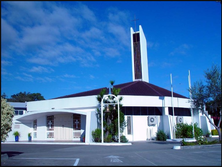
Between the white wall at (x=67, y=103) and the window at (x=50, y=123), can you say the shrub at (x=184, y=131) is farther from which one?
the window at (x=50, y=123)

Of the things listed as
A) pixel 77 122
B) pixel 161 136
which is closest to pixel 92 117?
pixel 77 122

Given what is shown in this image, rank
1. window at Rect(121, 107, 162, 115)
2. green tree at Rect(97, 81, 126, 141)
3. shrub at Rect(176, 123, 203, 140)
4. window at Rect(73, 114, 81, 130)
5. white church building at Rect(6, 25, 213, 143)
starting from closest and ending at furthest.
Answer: green tree at Rect(97, 81, 126, 141)
shrub at Rect(176, 123, 203, 140)
white church building at Rect(6, 25, 213, 143)
window at Rect(121, 107, 162, 115)
window at Rect(73, 114, 81, 130)

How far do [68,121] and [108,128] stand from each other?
20.4 ft

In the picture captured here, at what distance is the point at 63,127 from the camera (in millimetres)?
26375

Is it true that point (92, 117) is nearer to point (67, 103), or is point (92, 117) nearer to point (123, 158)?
point (67, 103)

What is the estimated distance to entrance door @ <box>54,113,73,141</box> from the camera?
25984 mm

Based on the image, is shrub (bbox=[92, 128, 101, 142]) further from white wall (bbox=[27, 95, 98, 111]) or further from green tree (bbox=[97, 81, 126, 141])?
white wall (bbox=[27, 95, 98, 111])

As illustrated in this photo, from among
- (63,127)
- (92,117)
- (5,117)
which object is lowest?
(63,127)

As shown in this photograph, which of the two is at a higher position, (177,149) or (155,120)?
(155,120)

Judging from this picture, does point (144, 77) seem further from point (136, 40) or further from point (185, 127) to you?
point (185, 127)

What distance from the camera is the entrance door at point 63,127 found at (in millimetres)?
25984

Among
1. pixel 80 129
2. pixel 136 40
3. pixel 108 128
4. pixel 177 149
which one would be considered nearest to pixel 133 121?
pixel 108 128

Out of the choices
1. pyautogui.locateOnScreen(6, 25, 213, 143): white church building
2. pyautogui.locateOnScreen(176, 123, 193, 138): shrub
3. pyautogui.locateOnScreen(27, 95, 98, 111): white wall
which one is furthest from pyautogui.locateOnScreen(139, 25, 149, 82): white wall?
pyautogui.locateOnScreen(27, 95, 98, 111): white wall

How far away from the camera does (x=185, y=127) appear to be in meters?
24.2
